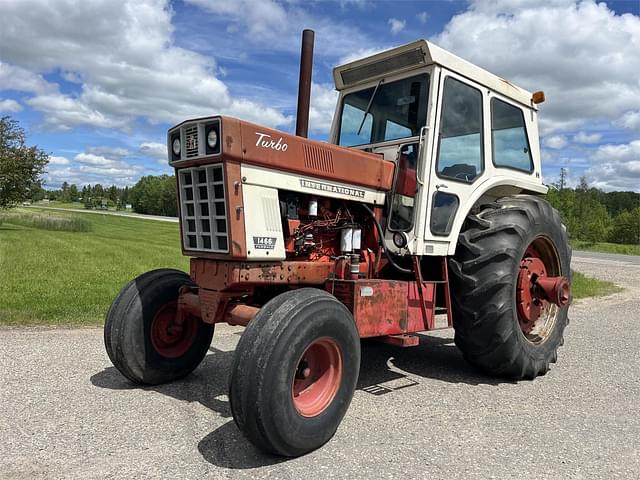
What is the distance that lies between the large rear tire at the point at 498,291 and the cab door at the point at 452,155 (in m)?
0.27

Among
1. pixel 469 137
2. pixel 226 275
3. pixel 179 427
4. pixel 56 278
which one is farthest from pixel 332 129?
pixel 56 278

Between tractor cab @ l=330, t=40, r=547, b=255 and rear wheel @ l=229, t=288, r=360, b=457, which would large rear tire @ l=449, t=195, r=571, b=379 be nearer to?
tractor cab @ l=330, t=40, r=547, b=255

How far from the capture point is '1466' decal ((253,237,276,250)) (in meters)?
4.14

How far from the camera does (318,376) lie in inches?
158

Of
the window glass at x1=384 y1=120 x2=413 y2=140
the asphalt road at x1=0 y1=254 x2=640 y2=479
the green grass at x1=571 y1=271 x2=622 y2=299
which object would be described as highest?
the window glass at x1=384 y1=120 x2=413 y2=140

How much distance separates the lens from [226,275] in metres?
4.20

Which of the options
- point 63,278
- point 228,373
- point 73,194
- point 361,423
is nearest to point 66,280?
point 63,278

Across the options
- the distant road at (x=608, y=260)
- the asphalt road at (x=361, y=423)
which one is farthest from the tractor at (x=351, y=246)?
the distant road at (x=608, y=260)

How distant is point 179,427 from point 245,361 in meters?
0.96

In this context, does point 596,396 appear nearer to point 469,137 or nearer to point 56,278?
point 469,137

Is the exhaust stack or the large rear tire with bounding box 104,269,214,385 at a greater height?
the exhaust stack

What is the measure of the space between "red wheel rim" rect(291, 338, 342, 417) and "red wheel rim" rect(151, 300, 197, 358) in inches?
64.4

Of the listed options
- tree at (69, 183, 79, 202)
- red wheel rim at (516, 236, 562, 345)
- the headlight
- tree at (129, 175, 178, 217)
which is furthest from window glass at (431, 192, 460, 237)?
tree at (69, 183, 79, 202)

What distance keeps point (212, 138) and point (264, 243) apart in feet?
2.82
